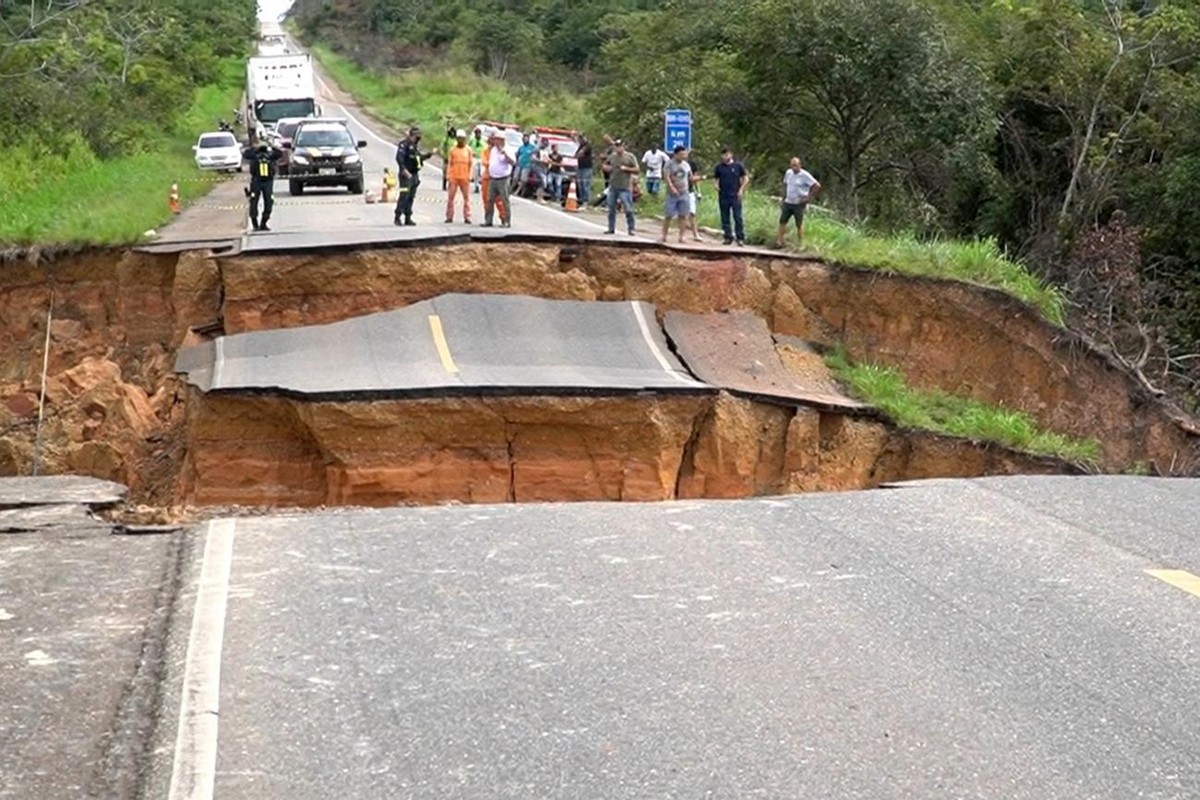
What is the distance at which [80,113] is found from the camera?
35156 millimetres

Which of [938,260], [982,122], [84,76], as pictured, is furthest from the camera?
[84,76]

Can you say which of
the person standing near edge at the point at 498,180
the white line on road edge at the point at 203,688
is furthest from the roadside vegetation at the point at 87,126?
the white line on road edge at the point at 203,688

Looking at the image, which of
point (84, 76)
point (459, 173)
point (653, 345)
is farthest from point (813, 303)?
point (84, 76)

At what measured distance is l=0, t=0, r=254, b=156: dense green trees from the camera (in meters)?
31.0

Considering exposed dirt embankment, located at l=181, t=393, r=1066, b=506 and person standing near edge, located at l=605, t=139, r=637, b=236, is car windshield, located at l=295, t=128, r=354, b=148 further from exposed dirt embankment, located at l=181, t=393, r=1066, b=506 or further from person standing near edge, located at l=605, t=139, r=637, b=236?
exposed dirt embankment, located at l=181, t=393, r=1066, b=506

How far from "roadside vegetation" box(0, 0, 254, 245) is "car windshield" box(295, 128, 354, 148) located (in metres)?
2.76

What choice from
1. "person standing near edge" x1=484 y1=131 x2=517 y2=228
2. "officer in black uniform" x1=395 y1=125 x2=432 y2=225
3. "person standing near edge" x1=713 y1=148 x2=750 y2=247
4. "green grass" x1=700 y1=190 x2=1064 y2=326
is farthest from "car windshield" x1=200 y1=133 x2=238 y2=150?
"green grass" x1=700 y1=190 x2=1064 y2=326

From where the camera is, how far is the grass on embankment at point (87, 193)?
2064 cm

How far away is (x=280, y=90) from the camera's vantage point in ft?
159

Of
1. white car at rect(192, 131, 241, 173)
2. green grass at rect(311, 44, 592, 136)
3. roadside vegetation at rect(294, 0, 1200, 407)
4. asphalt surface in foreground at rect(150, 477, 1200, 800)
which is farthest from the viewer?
green grass at rect(311, 44, 592, 136)

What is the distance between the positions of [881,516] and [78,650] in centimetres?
507

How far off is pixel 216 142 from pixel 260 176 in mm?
23178

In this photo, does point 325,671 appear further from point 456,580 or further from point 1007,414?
point 1007,414

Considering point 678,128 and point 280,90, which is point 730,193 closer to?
point 678,128
